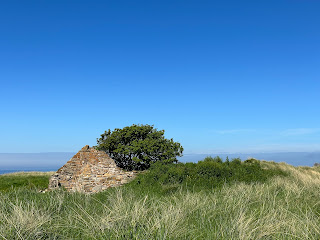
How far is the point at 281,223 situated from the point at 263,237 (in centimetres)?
78

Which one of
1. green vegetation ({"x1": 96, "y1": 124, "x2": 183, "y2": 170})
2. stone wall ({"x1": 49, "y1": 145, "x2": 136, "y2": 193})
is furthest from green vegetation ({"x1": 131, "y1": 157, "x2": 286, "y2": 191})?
green vegetation ({"x1": 96, "y1": 124, "x2": 183, "y2": 170})

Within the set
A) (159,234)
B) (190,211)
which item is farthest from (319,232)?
(159,234)

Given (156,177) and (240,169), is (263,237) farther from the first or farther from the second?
(240,169)

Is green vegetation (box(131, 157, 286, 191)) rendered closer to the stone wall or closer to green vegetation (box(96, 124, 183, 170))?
the stone wall

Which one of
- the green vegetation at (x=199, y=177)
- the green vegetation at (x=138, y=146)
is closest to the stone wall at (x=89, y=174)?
the green vegetation at (x=199, y=177)

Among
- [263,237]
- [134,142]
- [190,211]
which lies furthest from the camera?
[134,142]

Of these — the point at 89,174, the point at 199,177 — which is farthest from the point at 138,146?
the point at 199,177

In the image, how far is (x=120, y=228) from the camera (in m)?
5.79

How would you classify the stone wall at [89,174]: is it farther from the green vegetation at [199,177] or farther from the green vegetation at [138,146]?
the green vegetation at [138,146]

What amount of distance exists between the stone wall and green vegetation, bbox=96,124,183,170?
3774 millimetres

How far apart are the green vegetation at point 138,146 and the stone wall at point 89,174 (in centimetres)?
377

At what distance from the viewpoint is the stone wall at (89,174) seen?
1919 centimetres

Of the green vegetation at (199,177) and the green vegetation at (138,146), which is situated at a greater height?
the green vegetation at (138,146)

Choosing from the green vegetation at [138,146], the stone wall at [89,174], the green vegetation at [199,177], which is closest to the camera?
the green vegetation at [199,177]
